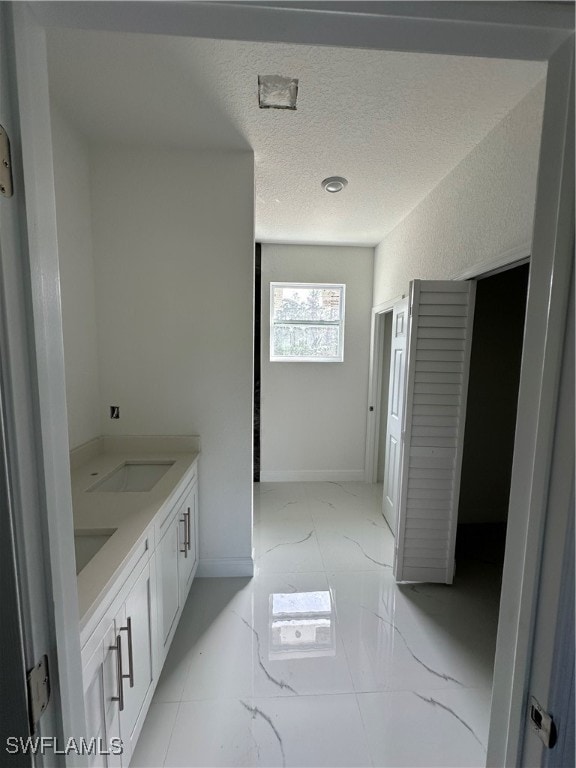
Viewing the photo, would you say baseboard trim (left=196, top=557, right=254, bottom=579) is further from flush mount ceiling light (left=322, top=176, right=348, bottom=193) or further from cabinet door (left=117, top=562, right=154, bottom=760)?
flush mount ceiling light (left=322, top=176, right=348, bottom=193)

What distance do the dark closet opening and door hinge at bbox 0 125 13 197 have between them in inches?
123

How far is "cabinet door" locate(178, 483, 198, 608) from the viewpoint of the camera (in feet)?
5.87

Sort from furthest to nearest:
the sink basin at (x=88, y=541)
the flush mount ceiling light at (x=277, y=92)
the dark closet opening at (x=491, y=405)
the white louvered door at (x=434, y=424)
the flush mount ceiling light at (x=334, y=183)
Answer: the dark closet opening at (x=491, y=405)
the flush mount ceiling light at (x=334, y=183)
the white louvered door at (x=434, y=424)
the flush mount ceiling light at (x=277, y=92)
the sink basin at (x=88, y=541)

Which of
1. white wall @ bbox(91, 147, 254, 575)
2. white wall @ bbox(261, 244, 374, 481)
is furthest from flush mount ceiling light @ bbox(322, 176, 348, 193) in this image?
white wall @ bbox(261, 244, 374, 481)

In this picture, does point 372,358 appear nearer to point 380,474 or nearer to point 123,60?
point 380,474

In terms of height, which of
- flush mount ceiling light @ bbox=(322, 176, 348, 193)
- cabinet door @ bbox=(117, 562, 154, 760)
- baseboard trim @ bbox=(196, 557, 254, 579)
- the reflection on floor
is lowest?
the reflection on floor

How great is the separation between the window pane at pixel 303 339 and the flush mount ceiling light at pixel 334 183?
1665 millimetres

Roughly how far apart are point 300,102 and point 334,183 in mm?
732

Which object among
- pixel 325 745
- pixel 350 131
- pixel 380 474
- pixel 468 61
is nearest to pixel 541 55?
pixel 468 61

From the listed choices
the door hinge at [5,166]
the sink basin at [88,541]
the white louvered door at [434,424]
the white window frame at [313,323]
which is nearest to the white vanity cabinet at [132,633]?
the sink basin at [88,541]

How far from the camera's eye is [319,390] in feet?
12.4

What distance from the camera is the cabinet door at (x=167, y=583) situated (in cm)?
146

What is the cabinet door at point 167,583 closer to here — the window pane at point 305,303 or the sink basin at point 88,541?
the sink basin at point 88,541

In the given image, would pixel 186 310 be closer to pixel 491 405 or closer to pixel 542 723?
pixel 542 723
